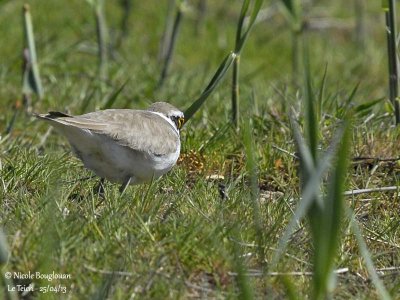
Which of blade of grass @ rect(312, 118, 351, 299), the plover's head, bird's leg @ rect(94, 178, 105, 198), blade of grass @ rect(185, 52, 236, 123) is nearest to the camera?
blade of grass @ rect(312, 118, 351, 299)

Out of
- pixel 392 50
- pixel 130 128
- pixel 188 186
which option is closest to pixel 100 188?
pixel 130 128

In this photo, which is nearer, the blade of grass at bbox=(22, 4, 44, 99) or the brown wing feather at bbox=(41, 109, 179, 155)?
the brown wing feather at bbox=(41, 109, 179, 155)

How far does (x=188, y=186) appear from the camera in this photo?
5320mm

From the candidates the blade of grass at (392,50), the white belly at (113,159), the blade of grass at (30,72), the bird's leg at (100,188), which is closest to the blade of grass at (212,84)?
the white belly at (113,159)

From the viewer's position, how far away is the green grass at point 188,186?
3936mm

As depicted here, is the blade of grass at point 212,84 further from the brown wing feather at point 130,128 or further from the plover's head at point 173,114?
the brown wing feather at point 130,128

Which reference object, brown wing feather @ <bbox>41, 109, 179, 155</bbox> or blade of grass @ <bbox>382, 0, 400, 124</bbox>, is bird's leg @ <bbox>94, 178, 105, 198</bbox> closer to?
brown wing feather @ <bbox>41, 109, 179, 155</bbox>

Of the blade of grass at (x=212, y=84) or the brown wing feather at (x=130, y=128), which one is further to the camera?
the blade of grass at (x=212, y=84)

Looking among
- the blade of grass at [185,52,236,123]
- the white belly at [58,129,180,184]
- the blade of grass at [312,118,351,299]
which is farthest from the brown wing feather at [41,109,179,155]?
the blade of grass at [312,118,351,299]

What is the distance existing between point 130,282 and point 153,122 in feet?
4.96

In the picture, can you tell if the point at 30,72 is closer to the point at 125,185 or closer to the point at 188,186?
the point at 188,186

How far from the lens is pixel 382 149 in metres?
5.87

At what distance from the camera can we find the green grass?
12.9 feet

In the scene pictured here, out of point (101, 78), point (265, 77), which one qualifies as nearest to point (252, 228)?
point (101, 78)
